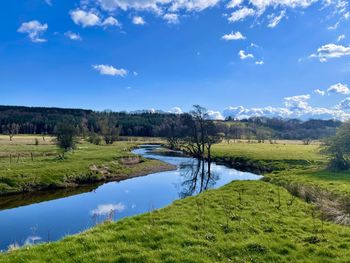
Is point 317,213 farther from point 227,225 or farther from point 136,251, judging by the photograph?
point 136,251

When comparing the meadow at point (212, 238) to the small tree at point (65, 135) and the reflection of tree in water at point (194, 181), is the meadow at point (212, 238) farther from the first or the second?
the small tree at point (65, 135)

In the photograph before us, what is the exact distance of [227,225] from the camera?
1673 cm

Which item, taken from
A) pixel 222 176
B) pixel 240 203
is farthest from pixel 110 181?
pixel 240 203

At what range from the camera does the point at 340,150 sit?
136ft

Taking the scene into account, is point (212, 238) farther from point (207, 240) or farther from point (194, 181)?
point (194, 181)

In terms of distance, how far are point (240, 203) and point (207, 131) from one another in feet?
207

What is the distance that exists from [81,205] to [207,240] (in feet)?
71.3

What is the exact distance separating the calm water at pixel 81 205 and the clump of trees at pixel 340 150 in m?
15.3

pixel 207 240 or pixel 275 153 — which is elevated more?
pixel 275 153

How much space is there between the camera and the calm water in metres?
23.7

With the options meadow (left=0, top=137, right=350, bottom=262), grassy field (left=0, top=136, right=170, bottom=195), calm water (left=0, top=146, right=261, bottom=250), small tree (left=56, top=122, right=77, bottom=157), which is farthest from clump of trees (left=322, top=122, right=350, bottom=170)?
small tree (left=56, top=122, right=77, bottom=157)

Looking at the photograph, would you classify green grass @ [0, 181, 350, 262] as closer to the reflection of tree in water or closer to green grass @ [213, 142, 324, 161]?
→ the reflection of tree in water

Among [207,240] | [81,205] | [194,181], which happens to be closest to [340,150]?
[194,181]

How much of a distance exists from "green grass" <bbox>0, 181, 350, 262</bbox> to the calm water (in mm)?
6676
